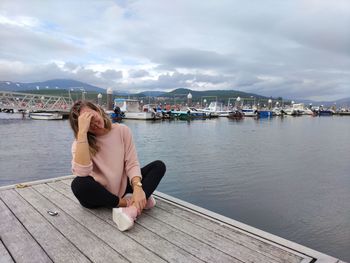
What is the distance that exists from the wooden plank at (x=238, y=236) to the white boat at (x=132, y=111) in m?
41.6

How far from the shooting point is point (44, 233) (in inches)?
114

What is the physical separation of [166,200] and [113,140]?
112 cm

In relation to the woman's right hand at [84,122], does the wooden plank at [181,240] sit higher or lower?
lower

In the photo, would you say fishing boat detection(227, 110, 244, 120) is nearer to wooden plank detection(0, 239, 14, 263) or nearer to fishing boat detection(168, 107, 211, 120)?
fishing boat detection(168, 107, 211, 120)

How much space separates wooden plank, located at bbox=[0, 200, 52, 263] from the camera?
2435mm

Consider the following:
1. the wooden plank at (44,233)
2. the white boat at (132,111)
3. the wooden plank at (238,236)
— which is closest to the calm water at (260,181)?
the wooden plank at (238,236)

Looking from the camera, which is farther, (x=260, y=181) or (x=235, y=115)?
(x=235, y=115)

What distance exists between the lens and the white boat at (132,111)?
44969mm

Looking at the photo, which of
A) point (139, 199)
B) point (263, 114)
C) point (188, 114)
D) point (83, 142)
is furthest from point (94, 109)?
point (263, 114)

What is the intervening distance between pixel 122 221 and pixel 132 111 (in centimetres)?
4573

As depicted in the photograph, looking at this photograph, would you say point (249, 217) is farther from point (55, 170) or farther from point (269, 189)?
point (55, 170)

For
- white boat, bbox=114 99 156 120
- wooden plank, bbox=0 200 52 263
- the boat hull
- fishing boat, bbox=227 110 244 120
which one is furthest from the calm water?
fishing boat, bbox=227 110 244 120

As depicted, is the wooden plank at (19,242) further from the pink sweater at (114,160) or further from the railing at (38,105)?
the railing at (38,105)

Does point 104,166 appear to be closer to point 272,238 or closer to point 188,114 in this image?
point 272,238
